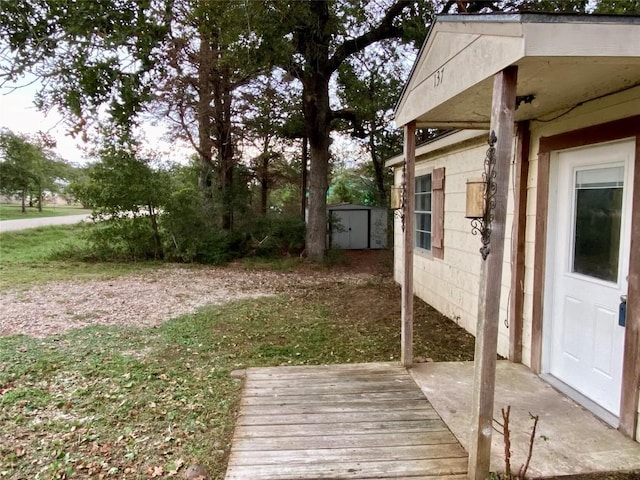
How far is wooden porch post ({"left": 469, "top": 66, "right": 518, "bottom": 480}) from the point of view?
6.54ft

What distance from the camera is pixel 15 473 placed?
2355 millimetres

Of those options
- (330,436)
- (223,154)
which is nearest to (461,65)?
(330,436)

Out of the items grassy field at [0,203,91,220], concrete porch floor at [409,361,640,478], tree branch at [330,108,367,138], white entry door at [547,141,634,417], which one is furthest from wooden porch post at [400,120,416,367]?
grassy field at [0,203,91,220]

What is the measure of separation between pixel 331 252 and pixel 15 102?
7875 millimetres

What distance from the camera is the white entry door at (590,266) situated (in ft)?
8.77

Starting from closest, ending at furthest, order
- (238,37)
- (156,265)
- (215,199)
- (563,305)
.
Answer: (563,305), (238,37), (156,265), (215,199)

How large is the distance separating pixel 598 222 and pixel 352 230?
12211mm

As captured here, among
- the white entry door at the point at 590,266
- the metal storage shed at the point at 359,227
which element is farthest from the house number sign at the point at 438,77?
the metal storage shed at the point at 359,227

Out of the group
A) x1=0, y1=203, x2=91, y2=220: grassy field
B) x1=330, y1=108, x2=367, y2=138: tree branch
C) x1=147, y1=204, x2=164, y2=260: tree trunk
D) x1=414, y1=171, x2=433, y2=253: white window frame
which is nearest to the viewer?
x1=414, y1=171, x2=433, y2=253: white window frame

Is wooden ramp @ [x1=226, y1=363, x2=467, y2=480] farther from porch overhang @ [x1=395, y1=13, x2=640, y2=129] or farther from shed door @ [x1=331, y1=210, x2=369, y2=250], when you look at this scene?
shed door @ [x1=331, y1=210, x2=369, y2=250]

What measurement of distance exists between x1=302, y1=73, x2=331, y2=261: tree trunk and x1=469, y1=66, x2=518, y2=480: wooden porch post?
8389mm

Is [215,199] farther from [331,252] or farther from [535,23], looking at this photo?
[535,23]

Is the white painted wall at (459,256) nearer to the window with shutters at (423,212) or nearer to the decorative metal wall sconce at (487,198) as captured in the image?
the window with shutters at (423,212)

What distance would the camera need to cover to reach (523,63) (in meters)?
1.93
